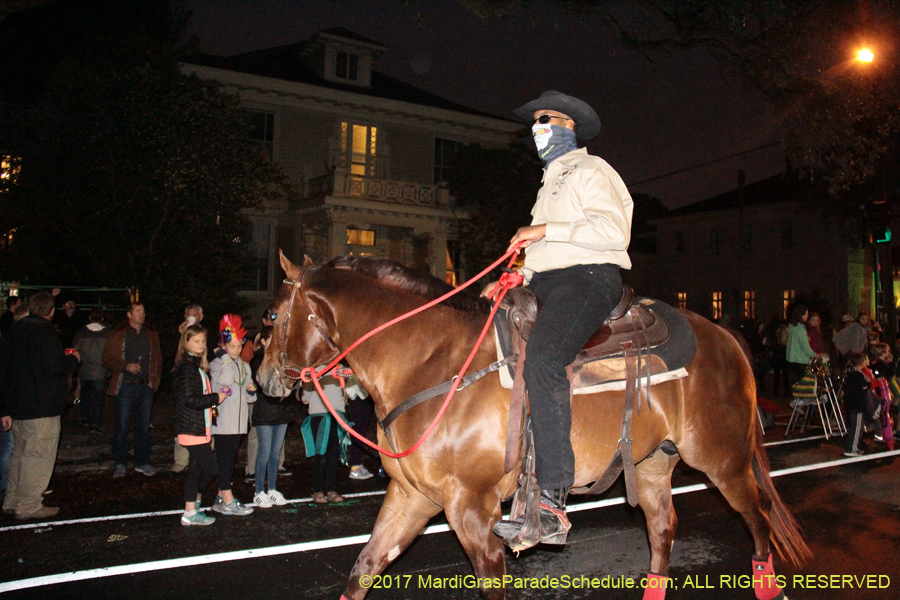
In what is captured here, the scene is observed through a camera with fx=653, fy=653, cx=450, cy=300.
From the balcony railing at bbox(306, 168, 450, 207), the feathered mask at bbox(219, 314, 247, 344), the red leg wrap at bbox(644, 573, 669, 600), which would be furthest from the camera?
the balcony railing at bbox(306, 168, 450, 207)

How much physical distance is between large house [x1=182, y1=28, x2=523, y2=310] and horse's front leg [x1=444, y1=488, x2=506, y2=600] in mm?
18317

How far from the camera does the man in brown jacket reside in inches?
339

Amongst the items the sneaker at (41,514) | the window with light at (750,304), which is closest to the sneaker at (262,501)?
the sneaker at (41,514)

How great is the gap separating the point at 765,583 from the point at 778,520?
0.57 metres

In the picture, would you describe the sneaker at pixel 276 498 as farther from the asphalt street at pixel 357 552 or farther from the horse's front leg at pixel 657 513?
the horse's front leg at pixel 657 513

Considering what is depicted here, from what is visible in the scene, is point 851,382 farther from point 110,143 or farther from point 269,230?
point 269,230

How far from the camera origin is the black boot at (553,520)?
3.59 metres

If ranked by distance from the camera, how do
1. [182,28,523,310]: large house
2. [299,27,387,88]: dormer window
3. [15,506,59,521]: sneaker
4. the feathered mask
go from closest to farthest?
[15,506,59,521]: sneaker < the feathered mask < [182,28,523,310]: large house < [299,27,387,88]: dormer window

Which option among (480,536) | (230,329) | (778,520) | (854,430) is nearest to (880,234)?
(854,430)

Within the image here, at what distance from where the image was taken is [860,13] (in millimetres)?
12789

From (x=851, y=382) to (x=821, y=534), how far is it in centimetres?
519

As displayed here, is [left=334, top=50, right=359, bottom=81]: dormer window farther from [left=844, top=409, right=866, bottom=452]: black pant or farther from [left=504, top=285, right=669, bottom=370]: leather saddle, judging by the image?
[left=504, top=285, right=669, bottom=370]: leather saddle

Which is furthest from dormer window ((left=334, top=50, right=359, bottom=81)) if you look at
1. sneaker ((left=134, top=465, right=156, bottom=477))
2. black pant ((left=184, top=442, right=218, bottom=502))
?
black pant ((left=184, top=442, right=218, bottom=502))

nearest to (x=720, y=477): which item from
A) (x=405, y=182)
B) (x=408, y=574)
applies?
(x=408, y=574)
